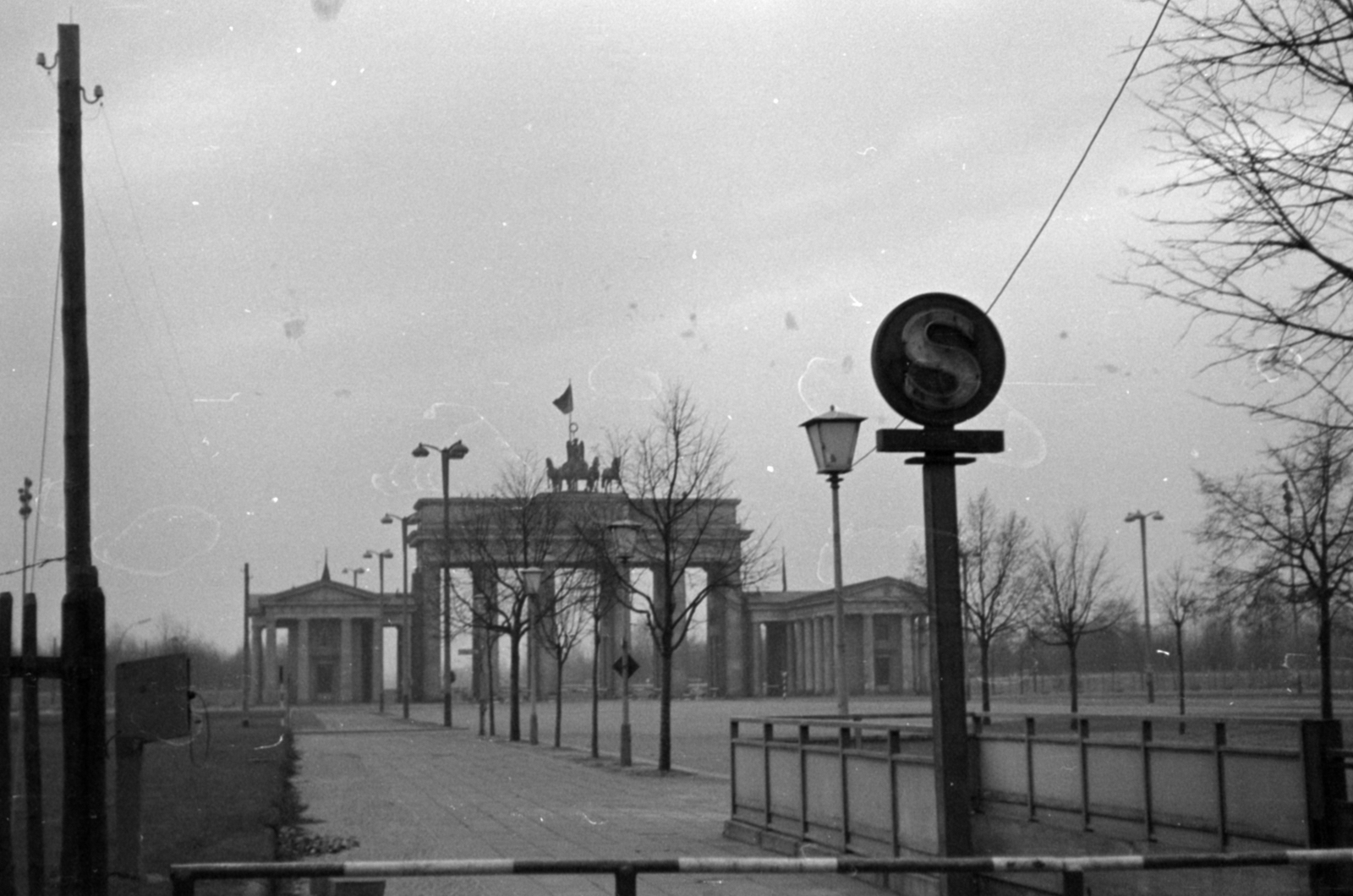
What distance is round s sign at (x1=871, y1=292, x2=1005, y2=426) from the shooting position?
31.1 ft

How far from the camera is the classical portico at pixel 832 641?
214 ft

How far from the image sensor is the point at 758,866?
7020mm

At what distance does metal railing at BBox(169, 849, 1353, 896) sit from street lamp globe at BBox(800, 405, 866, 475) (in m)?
13.9

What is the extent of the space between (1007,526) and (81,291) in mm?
36937

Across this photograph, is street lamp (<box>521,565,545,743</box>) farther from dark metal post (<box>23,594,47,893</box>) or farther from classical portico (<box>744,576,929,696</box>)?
dark metal post (<box>23,594,47,893</box>)

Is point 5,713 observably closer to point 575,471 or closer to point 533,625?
point 533,625

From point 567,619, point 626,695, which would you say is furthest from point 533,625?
point 567,619

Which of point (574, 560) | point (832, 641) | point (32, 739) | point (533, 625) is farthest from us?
point (832, 641)

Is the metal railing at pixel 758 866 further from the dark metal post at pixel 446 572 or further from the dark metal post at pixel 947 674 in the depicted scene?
the dark metal post at pixel 446 572

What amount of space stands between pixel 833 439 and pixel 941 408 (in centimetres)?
1162

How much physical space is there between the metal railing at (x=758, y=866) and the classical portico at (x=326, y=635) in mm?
96879

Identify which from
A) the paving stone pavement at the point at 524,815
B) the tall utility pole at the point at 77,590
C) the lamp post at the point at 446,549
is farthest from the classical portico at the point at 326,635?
the tall utility pole at the point at 77,590

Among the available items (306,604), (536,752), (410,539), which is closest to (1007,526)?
(536,752)

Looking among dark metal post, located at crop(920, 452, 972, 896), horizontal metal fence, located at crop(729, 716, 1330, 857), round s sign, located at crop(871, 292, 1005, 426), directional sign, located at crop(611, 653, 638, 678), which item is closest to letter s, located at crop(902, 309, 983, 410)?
round s sign, located at crop(871, 292, 1005, 426)
